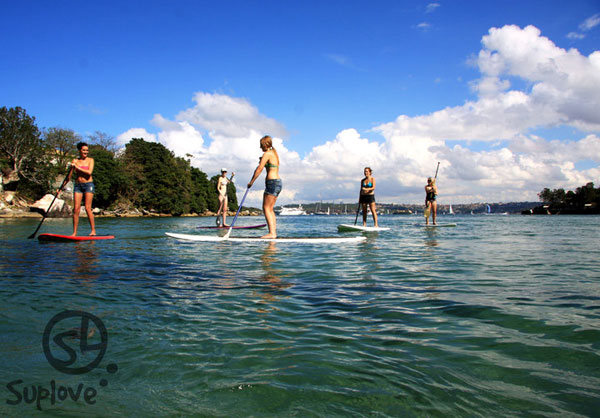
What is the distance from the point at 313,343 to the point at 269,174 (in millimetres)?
7937

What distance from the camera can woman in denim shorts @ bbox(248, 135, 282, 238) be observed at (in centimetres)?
1016

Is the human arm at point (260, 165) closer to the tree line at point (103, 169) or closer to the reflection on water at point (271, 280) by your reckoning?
the reflection on water at point (271, 280)

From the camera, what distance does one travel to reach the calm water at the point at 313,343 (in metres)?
1.88

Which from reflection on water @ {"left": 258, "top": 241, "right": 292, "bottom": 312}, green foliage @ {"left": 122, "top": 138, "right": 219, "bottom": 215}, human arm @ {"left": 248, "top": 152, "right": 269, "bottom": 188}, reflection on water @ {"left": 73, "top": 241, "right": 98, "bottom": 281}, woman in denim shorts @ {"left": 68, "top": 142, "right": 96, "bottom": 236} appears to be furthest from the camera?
green foliage @ {"left": 122, "top": 138, "right": 219, "bottom": 215}

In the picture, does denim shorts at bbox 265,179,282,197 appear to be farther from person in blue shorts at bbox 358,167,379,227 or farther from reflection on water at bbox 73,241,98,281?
person in blue shorts at bbox 358,167,379,227

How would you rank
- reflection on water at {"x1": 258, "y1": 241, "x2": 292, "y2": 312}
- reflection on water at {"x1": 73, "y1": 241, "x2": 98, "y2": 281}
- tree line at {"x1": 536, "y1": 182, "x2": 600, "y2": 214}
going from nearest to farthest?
reflection on water at {"x1": 258, "y1": 241, "x2": 292, "y2": 312} < reflection on water at {"x1": 73, "y1": 241, "x2": 98, "y2": 281} < tree line at {"x1": 536, "y1": 182, "x2": 600, "y2": 214}

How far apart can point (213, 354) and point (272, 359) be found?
0.41m

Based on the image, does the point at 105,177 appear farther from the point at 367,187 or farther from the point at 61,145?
the point at 367,187

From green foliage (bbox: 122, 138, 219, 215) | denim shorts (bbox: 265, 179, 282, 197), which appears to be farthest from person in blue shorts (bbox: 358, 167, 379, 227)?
green foliage (bbox: 122, 138, 219, 215)

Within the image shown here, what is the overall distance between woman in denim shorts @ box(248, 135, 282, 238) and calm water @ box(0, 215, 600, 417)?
4.87 metres

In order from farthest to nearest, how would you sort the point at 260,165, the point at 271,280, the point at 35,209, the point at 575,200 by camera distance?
the point at 575,200 < the point at 35,209 < the point at 260,165 < the point at 271,280

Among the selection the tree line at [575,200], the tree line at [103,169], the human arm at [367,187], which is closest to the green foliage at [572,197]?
A: the tree line at [575,200]

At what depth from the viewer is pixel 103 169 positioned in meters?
62.5

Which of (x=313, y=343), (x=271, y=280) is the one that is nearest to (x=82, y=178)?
(x=271, y=280)
